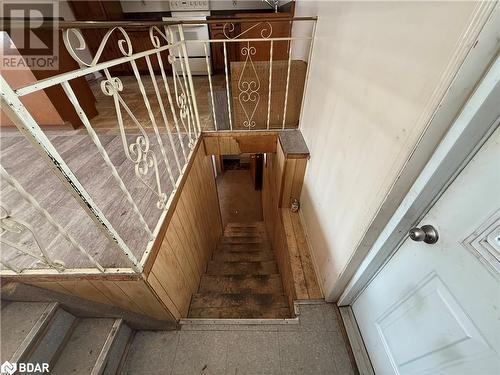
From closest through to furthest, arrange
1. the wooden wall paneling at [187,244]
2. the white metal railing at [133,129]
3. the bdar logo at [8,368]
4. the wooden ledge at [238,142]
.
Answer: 1. the white metal railing at [133,129]
2. the bdar logo at [8,368]
3. the wooden wall paneling at [187,244]
4. the wooden ledge at [238,142]

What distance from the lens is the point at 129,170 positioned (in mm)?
1684

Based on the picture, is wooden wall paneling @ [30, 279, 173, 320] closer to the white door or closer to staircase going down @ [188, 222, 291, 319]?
staircase going down @ [188, 222, 291, 319]

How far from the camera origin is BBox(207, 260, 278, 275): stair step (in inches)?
101

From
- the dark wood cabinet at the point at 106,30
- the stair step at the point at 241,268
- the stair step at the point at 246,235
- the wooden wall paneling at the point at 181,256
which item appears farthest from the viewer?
the dark wood cabinet at the point at 106,30

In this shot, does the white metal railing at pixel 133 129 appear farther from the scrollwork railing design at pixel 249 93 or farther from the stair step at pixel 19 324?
the stair step at pixel 19 324

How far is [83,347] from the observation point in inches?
46.8

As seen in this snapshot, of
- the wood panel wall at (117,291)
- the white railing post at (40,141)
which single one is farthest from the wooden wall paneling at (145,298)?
the white railing post at (40,141)

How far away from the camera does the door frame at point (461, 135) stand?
510 millimetres

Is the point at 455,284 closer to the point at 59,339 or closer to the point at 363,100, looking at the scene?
the point at 363,100

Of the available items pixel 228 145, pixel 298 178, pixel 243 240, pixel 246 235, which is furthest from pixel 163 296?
pixel 246 235

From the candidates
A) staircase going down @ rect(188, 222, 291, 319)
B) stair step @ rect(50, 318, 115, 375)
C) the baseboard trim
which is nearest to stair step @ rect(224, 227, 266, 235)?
staircase going down @ rect(188, 222, 291, 319)

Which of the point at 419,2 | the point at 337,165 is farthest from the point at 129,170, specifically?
the point at 419,2

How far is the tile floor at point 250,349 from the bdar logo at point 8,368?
553mm

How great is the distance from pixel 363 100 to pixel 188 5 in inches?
198
